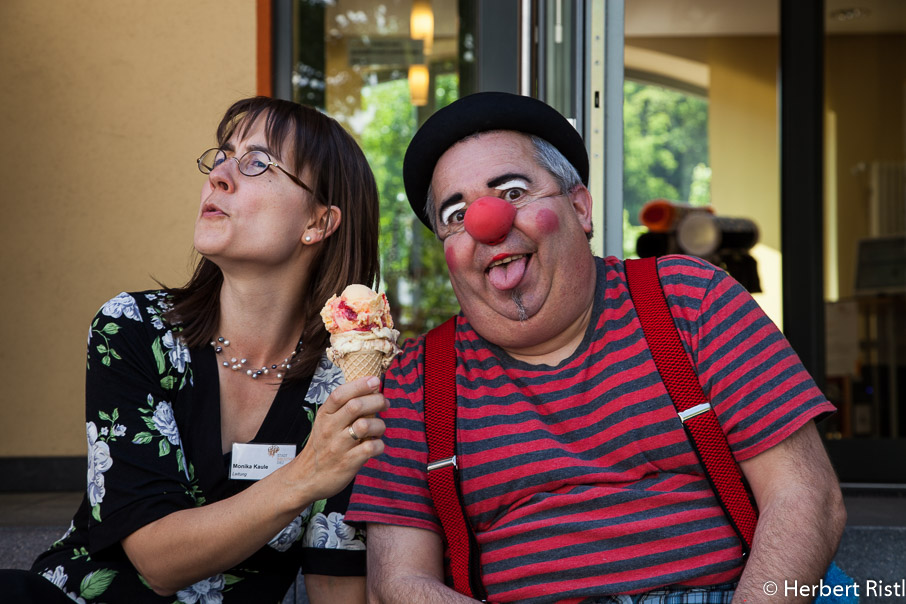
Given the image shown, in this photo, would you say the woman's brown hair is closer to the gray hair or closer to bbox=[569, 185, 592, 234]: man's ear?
the gray hair

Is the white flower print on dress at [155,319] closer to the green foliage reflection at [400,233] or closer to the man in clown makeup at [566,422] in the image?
the man in clown makeup at [566,422]

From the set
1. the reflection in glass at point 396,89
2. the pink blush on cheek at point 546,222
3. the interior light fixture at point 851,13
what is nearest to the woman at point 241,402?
the pink blush on cheek at point 546,222

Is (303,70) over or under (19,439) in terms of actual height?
over

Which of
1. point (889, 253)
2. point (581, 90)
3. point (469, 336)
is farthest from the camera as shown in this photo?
point (889, 253)

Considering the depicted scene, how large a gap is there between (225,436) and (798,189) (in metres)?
3.46

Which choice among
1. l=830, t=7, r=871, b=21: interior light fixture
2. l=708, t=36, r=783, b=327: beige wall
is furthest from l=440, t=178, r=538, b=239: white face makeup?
l=708, t=36, r=783, b=327: beige wall

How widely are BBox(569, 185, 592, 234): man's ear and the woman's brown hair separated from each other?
598 millimetres

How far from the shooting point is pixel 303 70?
5289 millimetres

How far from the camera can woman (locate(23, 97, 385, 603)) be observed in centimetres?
188

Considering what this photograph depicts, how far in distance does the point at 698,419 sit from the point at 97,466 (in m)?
1.35

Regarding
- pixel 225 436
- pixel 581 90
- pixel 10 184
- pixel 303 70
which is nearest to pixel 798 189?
pixel 581 90

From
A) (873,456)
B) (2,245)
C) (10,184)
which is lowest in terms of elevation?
(873,456)

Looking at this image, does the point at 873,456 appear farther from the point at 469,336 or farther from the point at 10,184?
the point at 10,184

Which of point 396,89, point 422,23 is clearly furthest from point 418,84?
point 422,23
